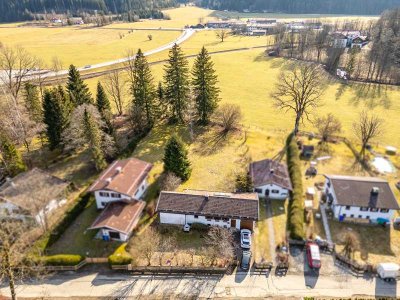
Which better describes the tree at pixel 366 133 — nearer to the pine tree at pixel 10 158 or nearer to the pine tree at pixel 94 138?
the pine tree at pixel 94 138

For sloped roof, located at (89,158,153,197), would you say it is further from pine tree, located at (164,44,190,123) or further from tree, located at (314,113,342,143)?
tree, located at (314,113,342,143)

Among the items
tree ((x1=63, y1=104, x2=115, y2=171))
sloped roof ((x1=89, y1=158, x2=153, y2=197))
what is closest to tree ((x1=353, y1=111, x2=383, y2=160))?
sloped roof ((x1=89, y1=158, x2=153, y2=197))

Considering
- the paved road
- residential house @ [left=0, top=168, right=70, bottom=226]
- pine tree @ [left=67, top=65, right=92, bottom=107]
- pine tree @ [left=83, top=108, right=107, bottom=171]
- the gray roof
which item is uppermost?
pine tree @ [left=67, top=65, right=92, bottom=107]

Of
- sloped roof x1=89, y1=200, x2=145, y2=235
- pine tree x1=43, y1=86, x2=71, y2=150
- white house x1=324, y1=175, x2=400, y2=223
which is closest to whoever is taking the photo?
sloped roof x1=89, y1=200, x2=145, y2=235

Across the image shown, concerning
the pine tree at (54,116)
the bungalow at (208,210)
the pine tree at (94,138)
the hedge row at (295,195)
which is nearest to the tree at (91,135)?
the pine tree at (94,138)

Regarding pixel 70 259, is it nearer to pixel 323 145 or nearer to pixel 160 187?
pixel 160 187

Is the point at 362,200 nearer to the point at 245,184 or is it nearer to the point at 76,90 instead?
the point at 245,184

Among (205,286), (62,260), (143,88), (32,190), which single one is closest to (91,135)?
(32,190)
